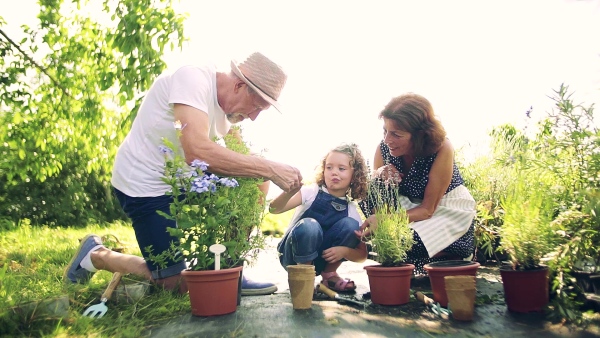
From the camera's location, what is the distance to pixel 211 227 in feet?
7.59

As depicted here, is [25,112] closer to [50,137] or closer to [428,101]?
[50,137]

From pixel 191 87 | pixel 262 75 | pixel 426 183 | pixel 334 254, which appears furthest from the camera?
pixel 426 183

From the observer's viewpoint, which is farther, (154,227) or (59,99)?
(59,99)

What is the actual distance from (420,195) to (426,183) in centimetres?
10

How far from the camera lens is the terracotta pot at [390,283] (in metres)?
2.56

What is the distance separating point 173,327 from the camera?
85.4 inches

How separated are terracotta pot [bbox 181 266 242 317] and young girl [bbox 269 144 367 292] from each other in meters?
0.68

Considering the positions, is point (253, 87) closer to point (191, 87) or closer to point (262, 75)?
point (262, 75)

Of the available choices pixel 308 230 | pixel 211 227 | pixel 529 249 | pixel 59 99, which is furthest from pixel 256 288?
pixel 59 99

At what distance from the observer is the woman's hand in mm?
3110

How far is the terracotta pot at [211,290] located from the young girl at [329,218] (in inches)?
26.7

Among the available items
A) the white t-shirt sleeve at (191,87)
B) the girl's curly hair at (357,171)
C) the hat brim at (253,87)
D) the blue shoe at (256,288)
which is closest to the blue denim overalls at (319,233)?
the girl's curly hair at (357,171)

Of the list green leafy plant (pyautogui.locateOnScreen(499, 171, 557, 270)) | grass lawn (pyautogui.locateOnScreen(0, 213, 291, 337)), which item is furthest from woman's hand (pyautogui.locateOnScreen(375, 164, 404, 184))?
grass lawn (pyautogui.locateOnScreen(0, 213, 291, 337))

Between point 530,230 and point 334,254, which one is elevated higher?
point 530,230
